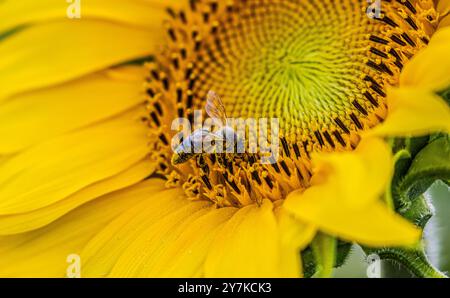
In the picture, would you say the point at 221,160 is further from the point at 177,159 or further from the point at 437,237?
the point at 437,237

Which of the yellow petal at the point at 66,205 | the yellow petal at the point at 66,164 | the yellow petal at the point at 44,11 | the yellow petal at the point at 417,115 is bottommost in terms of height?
the yellow petal at the point at 417,115

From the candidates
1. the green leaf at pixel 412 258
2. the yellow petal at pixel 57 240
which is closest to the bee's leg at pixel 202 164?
the yellow petal at pixel 57 240

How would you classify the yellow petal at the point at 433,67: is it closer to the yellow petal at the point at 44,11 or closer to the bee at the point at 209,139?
the bee at the point at 209,139

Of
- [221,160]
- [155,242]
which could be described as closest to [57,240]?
[155,242]

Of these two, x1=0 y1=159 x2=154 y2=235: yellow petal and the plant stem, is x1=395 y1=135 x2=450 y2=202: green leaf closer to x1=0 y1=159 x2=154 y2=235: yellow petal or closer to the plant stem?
the plant stem
